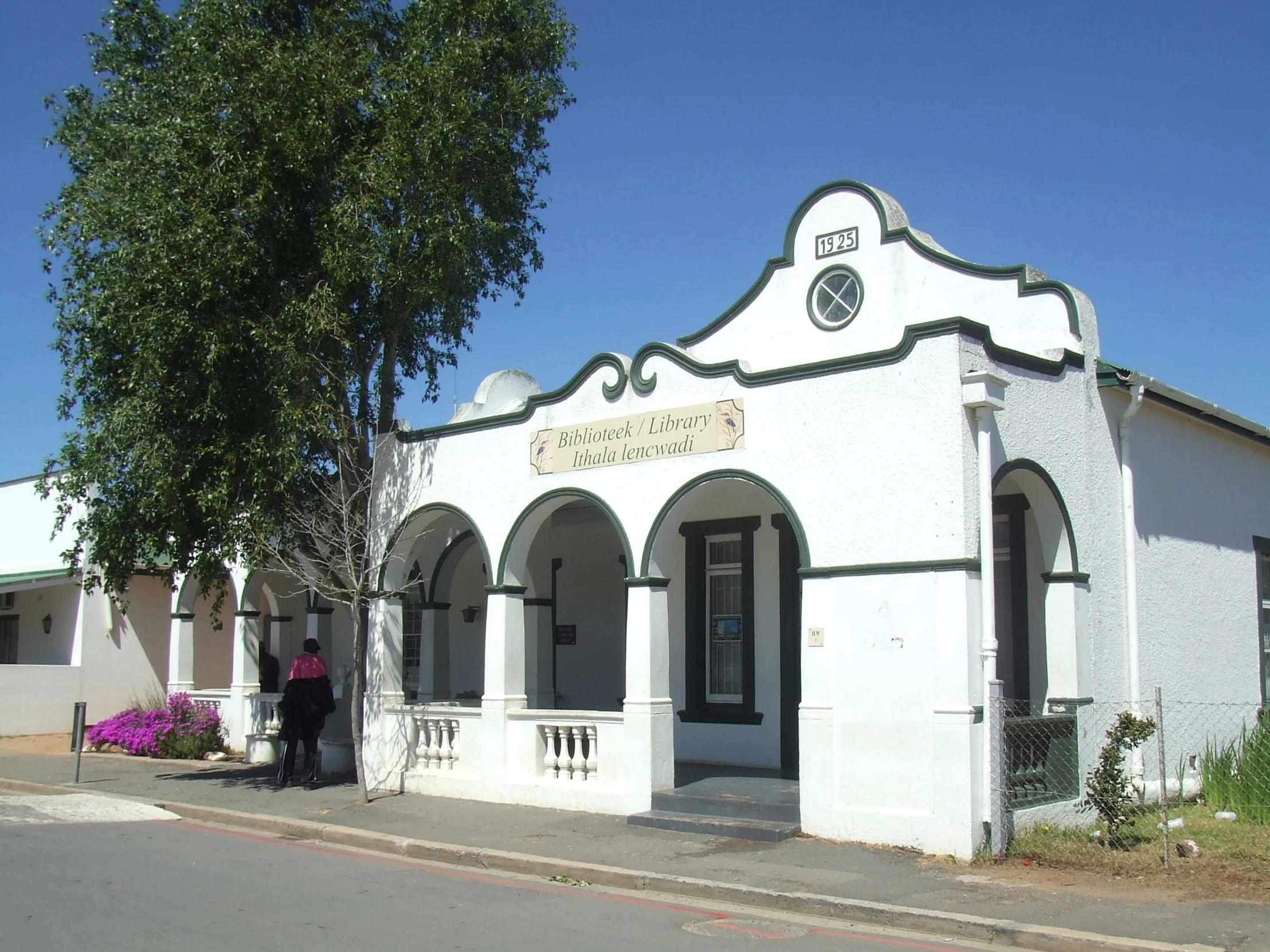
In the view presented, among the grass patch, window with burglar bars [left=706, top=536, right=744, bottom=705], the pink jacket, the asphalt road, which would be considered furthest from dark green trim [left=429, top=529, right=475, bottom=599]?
the grass patch

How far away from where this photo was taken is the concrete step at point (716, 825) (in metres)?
10.7

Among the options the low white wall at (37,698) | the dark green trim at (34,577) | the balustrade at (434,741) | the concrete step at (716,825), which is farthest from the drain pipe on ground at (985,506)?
the dark green trim at (34,577)

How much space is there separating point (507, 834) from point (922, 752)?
3905 mm

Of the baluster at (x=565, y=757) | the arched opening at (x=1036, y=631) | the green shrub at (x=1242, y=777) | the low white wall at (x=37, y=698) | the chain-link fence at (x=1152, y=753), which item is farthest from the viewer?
the low white wall at (x=37, y=698)

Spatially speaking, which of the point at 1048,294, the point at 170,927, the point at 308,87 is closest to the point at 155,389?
the point at 308,87

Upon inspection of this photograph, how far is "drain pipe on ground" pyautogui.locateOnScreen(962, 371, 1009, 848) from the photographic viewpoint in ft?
32.8

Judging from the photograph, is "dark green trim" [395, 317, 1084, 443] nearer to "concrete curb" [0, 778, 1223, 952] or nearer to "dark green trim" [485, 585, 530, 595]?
"dark green trim" [485, 585, 530, 595]

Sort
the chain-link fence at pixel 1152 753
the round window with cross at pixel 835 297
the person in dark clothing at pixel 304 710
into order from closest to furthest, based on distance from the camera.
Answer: the chain-link fence at pixel 1152 753, the round window with cross at pixel 835 297, the person in dark clothing at pixel 304 710

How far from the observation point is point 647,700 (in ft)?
39.5

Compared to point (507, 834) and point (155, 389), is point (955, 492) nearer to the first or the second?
point (507, 834)

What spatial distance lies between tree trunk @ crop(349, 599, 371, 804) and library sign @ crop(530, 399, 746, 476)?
2807 millimetres

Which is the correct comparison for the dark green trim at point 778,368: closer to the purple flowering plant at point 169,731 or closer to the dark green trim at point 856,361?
the dark green trim at point 856,361

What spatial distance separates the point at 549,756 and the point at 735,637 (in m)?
2.87

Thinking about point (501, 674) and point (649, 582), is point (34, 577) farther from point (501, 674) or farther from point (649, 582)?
point (649, 582)
